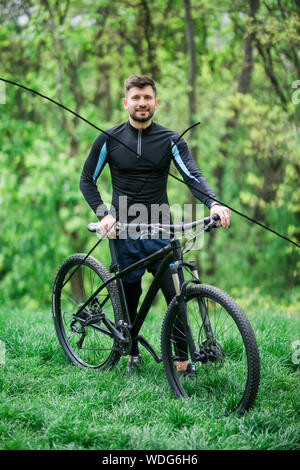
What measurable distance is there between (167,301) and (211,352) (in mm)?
614

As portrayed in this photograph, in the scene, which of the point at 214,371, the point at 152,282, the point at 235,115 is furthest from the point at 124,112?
the point at 214,371

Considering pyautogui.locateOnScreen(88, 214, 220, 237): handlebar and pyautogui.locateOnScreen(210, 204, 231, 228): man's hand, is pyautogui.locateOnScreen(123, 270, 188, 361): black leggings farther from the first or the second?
pyautogui.locateOnScreen(210, 204, 231, 228): man's hand

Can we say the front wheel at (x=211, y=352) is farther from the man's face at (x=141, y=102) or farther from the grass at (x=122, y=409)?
the man's face at (x=141, y=102)

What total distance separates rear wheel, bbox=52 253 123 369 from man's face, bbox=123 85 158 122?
104 centimetres

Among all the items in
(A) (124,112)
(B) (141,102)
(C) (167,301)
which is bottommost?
(C) (167,301)

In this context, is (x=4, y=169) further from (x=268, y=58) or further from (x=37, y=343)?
(x=37, y=343)

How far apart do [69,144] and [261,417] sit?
7.34 m

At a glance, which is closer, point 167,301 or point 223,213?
point 223,213

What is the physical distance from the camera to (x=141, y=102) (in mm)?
3055

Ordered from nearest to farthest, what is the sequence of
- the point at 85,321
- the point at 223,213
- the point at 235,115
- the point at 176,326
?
the point at 223,213, the point at 176,326, the point at 85,321, the point at 235,115

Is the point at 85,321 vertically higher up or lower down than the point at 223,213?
lower down

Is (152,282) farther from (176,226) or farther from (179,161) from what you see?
(179,161)
